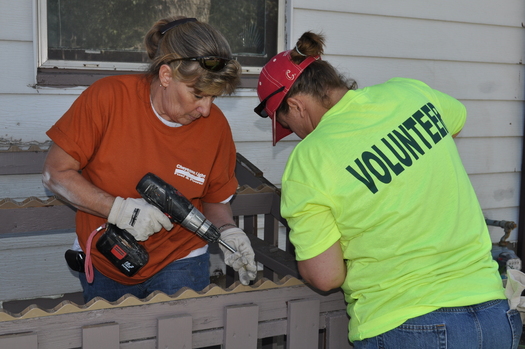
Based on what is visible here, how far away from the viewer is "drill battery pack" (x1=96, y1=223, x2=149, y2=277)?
2.19 m

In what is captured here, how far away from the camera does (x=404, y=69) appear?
4.36 metres

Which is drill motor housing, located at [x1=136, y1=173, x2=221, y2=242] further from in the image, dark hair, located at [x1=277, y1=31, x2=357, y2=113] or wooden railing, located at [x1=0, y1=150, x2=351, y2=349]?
dark hair, located at [x1=277, y1=31, x2=357, y2=113]

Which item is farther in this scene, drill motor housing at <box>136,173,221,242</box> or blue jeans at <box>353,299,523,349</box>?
drill motor housing at <box>136,173,221,242</box>

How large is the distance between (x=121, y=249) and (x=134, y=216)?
→ 5.9 inches

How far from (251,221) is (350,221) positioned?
5.67 feet

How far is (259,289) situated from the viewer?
1.94 m

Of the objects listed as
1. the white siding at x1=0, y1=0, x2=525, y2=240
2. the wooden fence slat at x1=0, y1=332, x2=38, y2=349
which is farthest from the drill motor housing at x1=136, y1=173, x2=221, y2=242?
the white siding at x1=0, y1=0, x2=525, y2=240

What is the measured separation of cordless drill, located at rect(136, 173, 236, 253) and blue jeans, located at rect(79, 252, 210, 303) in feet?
0.76

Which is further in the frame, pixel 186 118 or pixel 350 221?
pixel 186 118

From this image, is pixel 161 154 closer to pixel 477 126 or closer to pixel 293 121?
pixel 293 121

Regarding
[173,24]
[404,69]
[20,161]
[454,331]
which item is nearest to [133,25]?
[20,161]

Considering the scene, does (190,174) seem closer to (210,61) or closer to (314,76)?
(210,61)

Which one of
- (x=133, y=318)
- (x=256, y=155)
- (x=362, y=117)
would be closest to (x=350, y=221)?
(x=362, y=117)

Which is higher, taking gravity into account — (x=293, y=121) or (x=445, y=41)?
(x=445, y=41)
